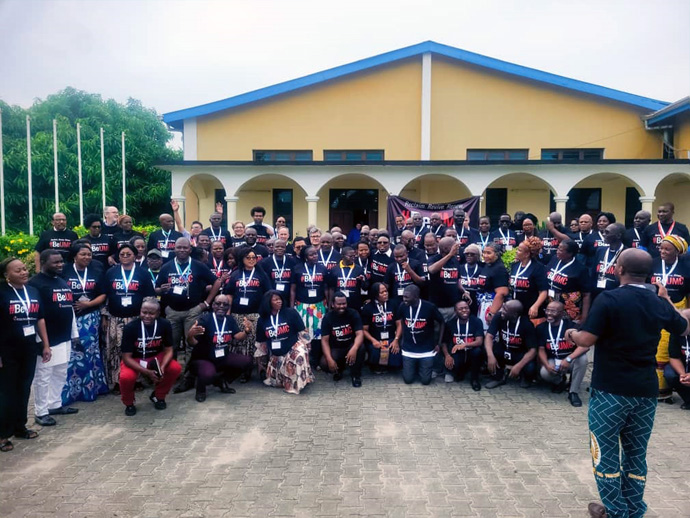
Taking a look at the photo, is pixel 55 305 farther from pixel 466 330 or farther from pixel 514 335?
Answer: pixel 514 335

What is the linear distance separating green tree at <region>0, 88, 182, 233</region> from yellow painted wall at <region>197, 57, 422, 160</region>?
12155mm

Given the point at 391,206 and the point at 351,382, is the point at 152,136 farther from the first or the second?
the point at 351,382

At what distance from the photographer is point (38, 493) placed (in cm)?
398

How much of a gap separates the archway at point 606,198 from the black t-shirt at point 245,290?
13.7 m

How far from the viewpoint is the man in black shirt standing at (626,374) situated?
10.5 feet

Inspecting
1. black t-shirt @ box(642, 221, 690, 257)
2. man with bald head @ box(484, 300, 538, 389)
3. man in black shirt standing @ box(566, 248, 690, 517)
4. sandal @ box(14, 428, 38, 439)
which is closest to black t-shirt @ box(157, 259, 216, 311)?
sandal @ box(14, 428, 38, 439)

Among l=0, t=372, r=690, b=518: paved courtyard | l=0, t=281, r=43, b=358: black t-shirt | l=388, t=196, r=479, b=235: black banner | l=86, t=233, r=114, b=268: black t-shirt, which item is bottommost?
l=0, t=372, r=690, b=518: paved courtyard

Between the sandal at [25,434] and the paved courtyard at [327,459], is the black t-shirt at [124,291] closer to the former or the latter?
the paved courtyard at [327,459]

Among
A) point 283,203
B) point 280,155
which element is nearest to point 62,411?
point 283,203

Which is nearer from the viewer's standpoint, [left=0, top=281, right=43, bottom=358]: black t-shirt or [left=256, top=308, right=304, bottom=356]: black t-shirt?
[left=0, top=281, right=43, bottom=358]: black t-shirt

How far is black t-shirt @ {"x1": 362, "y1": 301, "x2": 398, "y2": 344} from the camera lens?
7211 millimetres

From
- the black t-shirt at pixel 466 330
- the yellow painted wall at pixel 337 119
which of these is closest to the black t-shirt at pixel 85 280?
the black t-shirt at pixel 466 330

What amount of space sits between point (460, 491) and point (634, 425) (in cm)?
145

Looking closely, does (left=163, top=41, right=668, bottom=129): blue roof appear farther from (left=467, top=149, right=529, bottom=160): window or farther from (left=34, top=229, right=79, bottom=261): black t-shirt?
(left=34, top=229, right=79, bottom=261): black t-shirt
